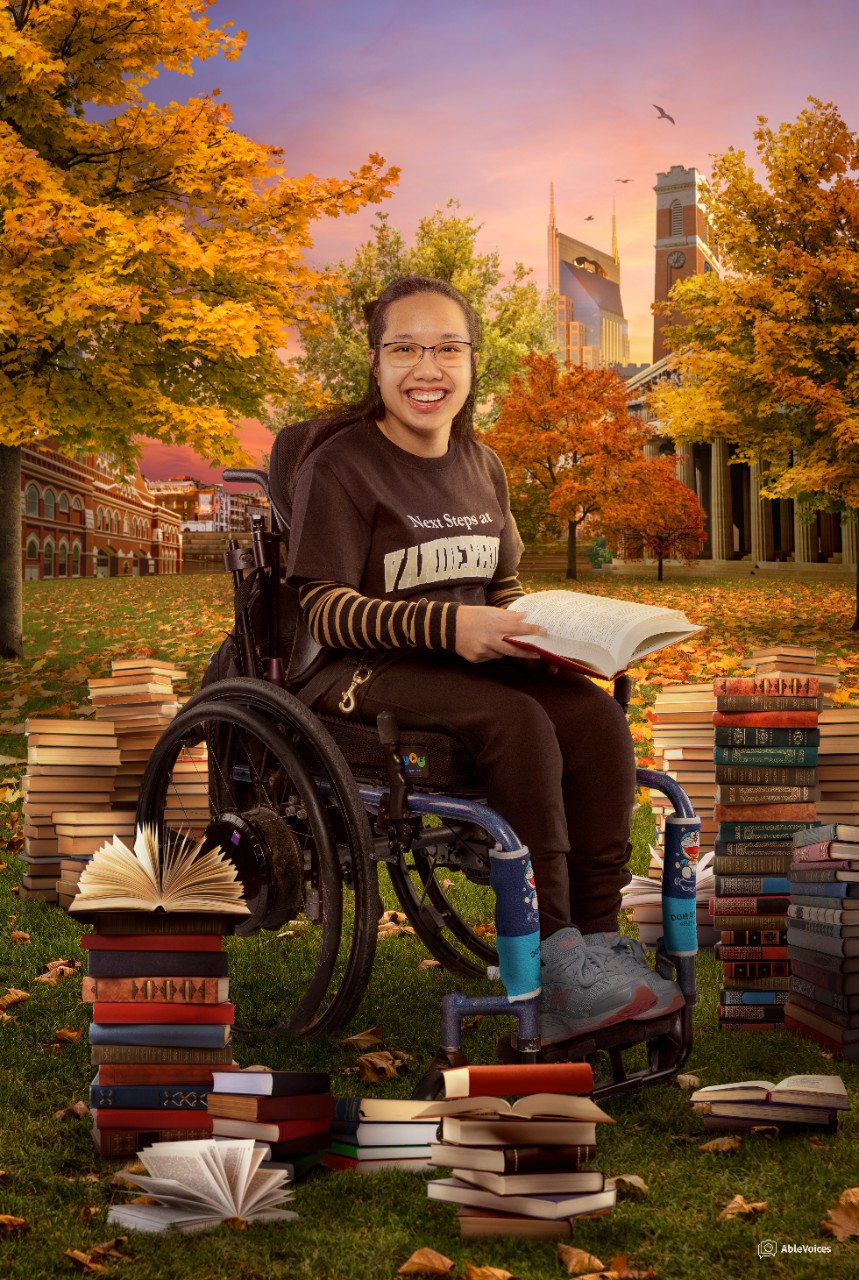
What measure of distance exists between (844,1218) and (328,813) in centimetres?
147

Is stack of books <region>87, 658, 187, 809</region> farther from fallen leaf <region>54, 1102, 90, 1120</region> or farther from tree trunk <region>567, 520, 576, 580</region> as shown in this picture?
tree trunk <region>567, 520, 576, 580</region>

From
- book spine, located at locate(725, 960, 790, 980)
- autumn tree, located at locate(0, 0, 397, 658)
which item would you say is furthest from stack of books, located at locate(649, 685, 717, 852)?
autumn tree, located at locate(0, 0, 397, 658)

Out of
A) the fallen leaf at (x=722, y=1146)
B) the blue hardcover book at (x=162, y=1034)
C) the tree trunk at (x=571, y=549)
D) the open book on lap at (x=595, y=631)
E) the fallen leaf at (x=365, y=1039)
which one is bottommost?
the fallen leaf at (x=365, y=1039)

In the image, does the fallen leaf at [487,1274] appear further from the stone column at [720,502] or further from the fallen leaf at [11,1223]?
the stone column at [720,502]

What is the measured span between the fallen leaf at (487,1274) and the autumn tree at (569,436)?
2507 cm

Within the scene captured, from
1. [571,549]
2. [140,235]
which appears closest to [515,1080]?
[140,235]

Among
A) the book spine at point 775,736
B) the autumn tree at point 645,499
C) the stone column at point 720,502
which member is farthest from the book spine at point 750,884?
the stone column at point 720,502

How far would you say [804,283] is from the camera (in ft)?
46.2

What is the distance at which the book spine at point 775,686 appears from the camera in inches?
155

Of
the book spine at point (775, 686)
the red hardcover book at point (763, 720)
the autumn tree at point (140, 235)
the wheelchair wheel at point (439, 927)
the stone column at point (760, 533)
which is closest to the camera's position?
the red hardcover book at point (763, 720)

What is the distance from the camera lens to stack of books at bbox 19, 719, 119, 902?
5.11 metres

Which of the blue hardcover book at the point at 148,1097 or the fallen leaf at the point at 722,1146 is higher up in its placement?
the blue hardcover book at the point at 148,1097

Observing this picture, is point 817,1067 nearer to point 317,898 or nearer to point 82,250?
point 317,898

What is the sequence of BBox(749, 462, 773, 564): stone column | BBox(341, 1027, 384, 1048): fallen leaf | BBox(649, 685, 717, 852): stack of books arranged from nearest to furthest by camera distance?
BBox(341, 1027, 384, 1048): fallen leaf < BBox(649, 685, 717, 852): stack of books < BBox(749, 462, 773, 564): stone column
